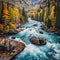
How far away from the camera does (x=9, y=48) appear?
5.45 meters

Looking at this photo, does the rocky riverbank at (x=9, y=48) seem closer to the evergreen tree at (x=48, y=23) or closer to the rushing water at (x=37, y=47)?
the rushing water at (x=37, y=47)

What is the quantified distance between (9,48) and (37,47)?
806 millimetres

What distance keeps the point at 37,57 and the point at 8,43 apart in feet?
3.04

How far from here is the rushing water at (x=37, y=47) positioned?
5406 millimetres

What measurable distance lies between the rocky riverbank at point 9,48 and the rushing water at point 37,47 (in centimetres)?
12

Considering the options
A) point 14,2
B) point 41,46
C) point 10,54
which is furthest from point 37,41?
point 14,2

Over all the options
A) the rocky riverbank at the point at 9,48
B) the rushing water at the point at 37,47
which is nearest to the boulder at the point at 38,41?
the rushing water at the point at 37,47

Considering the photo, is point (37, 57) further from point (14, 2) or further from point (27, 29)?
point (14, 2)

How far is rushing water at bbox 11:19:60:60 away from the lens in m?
5.41

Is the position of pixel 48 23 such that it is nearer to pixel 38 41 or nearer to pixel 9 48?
pixel 38 41

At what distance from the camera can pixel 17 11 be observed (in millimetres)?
5941

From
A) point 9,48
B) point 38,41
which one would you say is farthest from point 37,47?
point 9,48

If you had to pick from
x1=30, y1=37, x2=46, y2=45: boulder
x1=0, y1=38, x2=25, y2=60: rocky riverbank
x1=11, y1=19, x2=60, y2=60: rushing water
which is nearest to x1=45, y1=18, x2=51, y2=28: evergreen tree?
x1=11, y1=19, x2=60, y2=60: rushing water

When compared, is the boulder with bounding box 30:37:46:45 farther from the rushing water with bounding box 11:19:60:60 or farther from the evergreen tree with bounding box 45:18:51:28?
the evergreen tree with bounding box 45:18:51:28
